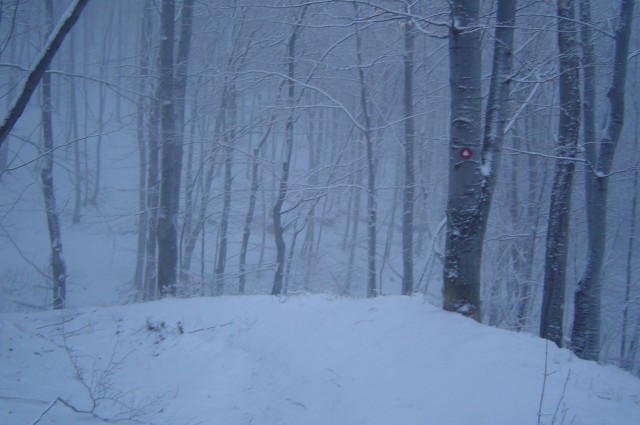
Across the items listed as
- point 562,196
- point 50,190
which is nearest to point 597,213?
point 562,196

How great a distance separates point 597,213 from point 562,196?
120cm

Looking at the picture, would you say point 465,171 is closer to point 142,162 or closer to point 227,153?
point 227,153

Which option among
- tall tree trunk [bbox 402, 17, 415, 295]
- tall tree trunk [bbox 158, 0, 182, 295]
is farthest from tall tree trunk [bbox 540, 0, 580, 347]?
tall tree trunk [bbox 158, 0, 182, 295]

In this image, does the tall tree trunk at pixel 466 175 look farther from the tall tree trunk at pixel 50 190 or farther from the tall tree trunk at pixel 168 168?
the tall tree trunk at pixel 50 190

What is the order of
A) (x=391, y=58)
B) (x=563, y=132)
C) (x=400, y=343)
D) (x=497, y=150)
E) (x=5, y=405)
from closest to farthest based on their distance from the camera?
(x=5, y=405) < (x=400, y=343) < (x=497, y=150) < (x=563, y=132) < (x=391, y=58)

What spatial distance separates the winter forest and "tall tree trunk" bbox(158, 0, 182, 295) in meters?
0.05

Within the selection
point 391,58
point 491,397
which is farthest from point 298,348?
point 391,58

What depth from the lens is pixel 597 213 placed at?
7.97 metres

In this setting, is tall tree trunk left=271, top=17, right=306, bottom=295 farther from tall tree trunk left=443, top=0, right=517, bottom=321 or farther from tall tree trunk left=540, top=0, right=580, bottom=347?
tall tree trunk left=443, top=0, right=517, bottom=321

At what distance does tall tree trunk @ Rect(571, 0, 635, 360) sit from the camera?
7.57 metres

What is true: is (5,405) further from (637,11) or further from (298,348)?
(637,11)

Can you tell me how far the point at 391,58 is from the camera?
46.0ft

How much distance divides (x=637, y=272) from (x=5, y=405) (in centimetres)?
1986

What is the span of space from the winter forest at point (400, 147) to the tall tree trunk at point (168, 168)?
51 mm
